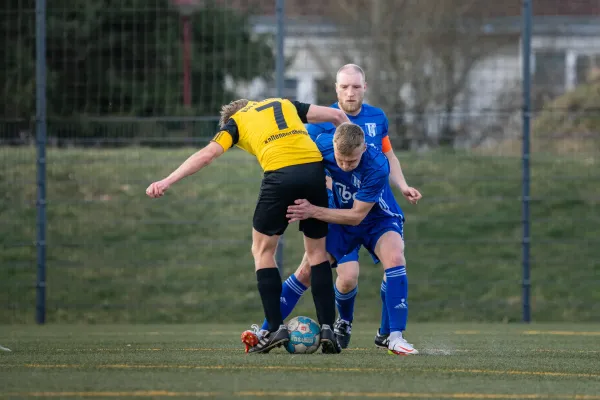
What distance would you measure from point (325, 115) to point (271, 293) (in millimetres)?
1148

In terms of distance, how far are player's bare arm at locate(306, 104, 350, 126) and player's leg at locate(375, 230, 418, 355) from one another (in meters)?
0.79

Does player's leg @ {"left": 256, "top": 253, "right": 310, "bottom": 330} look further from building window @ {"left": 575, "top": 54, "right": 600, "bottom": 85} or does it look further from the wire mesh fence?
building window @ {"left": 575, "top": 54, "right": 600, "bottom": 85}

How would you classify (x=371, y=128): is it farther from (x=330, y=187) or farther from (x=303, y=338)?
(x=303, y=338)

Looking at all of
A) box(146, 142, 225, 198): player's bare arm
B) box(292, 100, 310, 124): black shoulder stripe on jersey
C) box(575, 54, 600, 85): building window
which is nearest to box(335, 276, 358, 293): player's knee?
box(292, 100, 310, 124): black shoulder stripe on jersey

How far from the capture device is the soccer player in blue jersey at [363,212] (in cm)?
643

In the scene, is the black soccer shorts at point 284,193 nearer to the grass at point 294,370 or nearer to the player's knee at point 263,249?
the player's knee at point 263,249

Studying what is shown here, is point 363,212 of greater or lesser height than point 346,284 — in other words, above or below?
above

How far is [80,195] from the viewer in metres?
13.0

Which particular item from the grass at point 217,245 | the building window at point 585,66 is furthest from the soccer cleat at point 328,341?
the building window at point 585,66

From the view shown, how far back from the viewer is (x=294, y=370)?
5.53 meters

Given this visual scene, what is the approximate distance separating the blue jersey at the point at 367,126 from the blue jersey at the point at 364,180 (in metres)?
0.26

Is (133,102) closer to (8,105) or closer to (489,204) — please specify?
(8,105)

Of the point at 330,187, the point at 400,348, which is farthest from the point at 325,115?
the point at 400,348

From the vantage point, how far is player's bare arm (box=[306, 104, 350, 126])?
22.3ft
